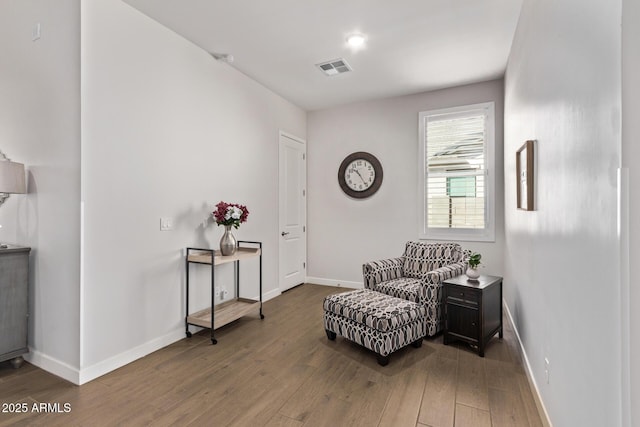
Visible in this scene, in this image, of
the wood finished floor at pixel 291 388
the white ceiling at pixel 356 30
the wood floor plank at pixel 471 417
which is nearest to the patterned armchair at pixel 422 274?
the wood finished floor at pixel 291 388

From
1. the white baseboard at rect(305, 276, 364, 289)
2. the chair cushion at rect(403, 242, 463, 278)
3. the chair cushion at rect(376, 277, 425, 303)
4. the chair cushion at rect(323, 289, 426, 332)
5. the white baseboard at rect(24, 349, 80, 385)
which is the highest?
the chair cushion at rect(403, 242, 463, 278)

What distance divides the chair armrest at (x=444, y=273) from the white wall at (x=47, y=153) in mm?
2854

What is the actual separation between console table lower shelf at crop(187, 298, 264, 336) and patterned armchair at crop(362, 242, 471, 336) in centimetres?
130

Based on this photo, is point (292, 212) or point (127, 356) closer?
point (127, 356)

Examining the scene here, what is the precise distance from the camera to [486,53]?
11.1 feet

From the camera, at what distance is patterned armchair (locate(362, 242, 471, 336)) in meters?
3.05

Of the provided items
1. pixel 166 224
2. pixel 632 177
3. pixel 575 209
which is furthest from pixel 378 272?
pixel 632 177

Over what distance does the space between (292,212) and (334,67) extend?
2140mm

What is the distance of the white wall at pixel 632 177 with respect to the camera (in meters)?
0.81

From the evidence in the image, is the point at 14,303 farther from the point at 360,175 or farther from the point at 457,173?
the point at 457,173

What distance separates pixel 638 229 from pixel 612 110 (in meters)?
0.39

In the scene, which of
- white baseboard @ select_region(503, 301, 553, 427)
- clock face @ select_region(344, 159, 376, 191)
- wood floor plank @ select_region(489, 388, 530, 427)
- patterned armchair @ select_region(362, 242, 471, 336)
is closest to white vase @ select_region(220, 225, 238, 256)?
patterned armchair @ select_region(362, 242, 471, 336)

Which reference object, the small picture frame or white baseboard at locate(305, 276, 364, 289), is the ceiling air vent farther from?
white baseboard at locate(305, 276, 364, 289)

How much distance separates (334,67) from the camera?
3723 millimetres
